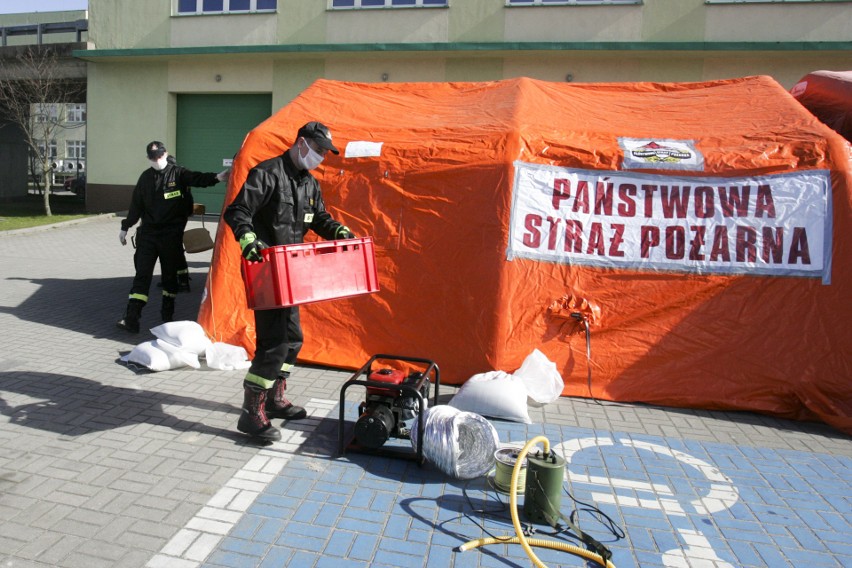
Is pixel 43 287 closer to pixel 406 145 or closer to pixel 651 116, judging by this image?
pixel 406 145

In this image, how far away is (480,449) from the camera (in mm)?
3949

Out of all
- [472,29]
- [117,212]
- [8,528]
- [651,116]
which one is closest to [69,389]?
[8,528]

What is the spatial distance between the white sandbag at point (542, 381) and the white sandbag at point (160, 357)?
2.95 metres

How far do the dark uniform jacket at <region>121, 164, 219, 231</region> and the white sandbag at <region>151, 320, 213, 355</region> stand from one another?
1.49m

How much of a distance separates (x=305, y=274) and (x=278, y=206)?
23.1 inches

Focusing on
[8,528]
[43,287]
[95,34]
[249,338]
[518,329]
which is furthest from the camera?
[95,34]

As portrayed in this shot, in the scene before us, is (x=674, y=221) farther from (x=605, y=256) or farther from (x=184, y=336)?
(x=184, y=336)

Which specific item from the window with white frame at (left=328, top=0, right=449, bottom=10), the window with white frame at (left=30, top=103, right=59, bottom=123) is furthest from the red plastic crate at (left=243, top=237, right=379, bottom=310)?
the window with white frame at (left=30, top=103, right=59, bottom=123)

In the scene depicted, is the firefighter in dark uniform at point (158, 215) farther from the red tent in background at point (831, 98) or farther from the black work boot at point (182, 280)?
the red tent in background at point (831, 98)

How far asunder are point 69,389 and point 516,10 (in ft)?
46.5

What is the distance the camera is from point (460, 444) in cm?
399

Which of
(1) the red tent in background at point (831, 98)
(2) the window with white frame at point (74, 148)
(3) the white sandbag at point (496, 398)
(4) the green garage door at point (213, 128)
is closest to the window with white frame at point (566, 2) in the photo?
(4) the green garage door at point (213, 128)

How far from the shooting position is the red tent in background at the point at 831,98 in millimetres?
6672

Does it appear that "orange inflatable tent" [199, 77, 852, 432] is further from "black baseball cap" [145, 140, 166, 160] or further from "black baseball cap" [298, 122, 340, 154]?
"black baseball cap" [298, 122, 340, 154]
